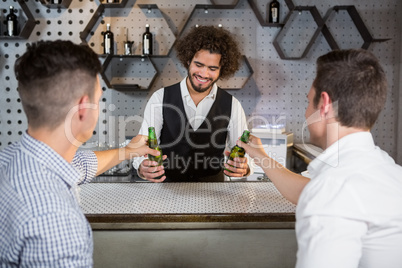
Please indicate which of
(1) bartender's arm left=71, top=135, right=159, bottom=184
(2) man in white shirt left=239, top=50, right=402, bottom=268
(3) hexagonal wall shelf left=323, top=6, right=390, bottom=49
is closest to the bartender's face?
(1) bartender's arm left=71, top=135, right=159, bottom=184

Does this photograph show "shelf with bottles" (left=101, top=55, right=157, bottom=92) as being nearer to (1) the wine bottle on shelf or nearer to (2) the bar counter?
(1) the wine bottle on shelf

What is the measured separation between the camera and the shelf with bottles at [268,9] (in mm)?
4207

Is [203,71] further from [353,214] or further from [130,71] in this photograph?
[130,71]

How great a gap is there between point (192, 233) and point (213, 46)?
1.70 meters

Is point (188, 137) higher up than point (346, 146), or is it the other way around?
point (346, 146)

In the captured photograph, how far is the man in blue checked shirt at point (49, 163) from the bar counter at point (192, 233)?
19.2 inches

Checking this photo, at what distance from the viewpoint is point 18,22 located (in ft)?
14.3

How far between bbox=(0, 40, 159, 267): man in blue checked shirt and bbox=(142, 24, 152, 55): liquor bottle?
3.13 meters

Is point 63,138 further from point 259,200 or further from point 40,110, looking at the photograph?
point 259,200

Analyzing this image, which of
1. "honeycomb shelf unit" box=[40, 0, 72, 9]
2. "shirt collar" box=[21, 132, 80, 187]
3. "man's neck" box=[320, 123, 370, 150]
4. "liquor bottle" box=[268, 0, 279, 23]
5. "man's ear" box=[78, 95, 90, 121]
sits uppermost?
"honeycomb shelf unit" box=[40, 0, 72, 9]

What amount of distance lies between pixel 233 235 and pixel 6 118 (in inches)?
156

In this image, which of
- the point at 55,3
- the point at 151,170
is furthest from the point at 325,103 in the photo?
the point at 55,3

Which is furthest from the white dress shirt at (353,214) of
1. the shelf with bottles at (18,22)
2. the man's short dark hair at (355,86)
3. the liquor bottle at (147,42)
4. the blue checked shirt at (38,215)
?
the shelf with bottles at (18,22)

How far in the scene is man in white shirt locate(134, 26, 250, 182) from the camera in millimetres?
2758
